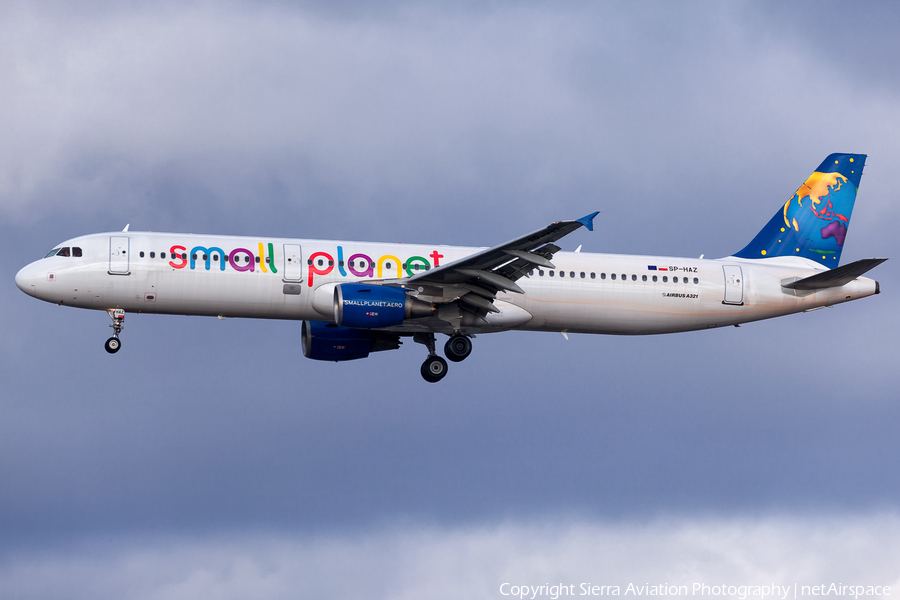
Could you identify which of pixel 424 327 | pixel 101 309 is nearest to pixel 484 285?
pixel 424 327

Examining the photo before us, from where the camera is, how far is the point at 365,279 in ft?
131

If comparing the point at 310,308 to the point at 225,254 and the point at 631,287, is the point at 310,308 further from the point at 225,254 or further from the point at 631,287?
the point at 631,287

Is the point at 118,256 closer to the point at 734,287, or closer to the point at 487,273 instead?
the point at 487,273

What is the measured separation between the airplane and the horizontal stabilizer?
0.07 metres

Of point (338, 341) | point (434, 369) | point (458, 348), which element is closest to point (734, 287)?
point (458, 348)

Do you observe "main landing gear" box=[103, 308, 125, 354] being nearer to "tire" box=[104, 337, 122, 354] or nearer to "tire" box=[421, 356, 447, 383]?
"tire" box=[104, 337, 122, 354]

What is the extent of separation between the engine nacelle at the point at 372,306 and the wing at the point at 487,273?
64 centimetres

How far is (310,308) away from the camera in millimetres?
39625

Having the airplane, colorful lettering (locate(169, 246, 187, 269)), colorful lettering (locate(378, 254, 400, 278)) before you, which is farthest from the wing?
colorful lettering (locate(169, 246, 187, 269))

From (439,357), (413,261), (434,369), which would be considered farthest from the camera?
(439,357)

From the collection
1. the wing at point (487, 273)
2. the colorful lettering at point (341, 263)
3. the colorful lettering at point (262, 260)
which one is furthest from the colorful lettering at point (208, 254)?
the wing at point (487, 273)

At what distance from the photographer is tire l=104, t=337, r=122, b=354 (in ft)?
130

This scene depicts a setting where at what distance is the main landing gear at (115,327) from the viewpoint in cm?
3944

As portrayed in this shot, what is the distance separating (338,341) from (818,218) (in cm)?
2205
